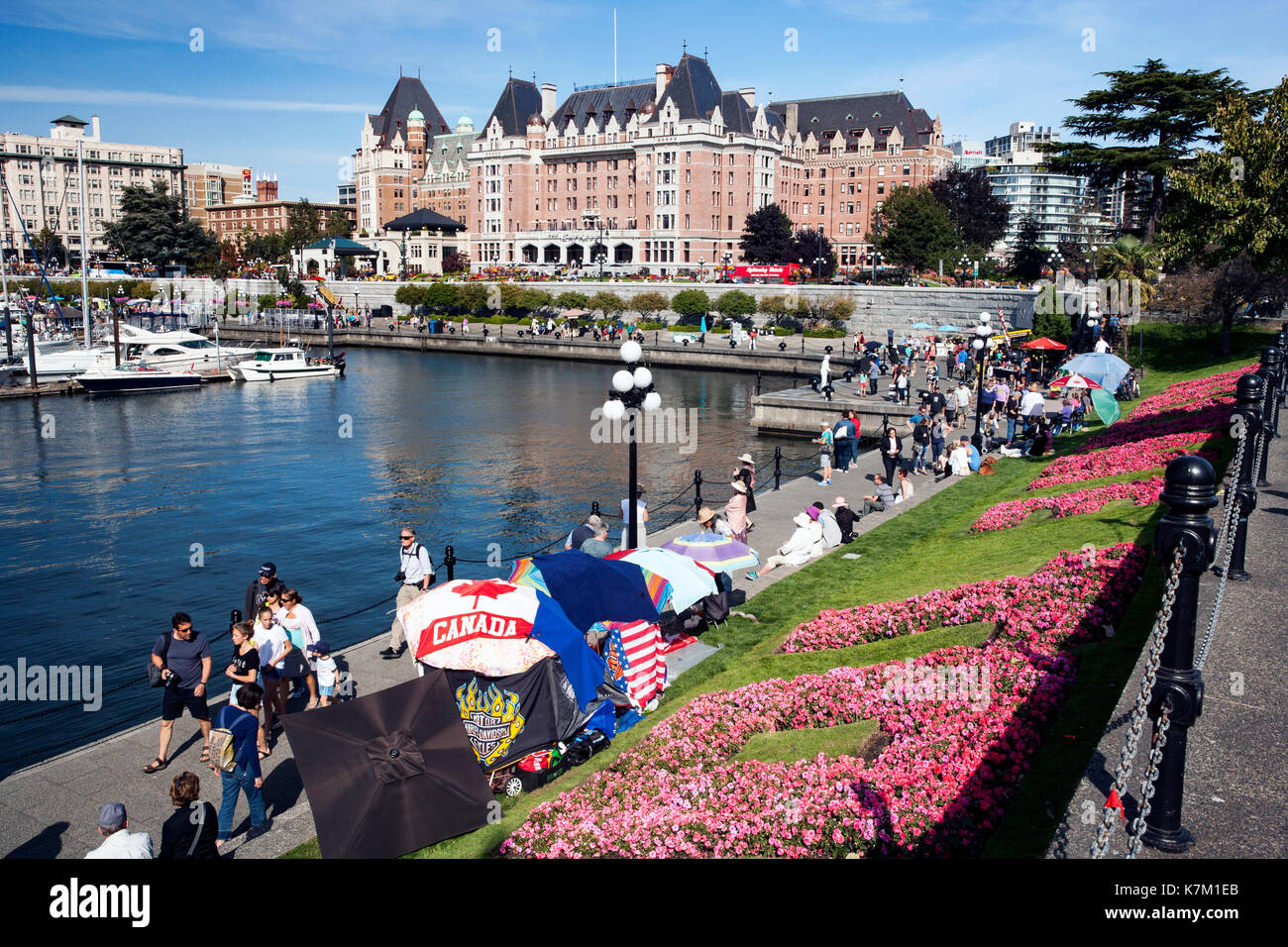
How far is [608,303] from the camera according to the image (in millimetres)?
86250

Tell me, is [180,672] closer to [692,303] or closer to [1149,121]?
[1149,121]

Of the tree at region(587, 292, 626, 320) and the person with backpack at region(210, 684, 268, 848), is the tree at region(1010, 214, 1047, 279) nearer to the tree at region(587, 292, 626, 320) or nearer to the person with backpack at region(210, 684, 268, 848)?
the tree at region(587, 292, 626, 320)

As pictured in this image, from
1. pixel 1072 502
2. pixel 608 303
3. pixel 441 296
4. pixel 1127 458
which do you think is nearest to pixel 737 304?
pixel 608 303

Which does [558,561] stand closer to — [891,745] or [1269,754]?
[891,745]

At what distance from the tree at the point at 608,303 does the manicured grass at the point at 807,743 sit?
7881 cm

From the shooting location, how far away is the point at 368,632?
62.5 ft

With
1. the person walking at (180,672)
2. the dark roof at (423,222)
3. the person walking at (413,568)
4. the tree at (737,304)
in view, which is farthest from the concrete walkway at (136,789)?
the dark roof at (423,222)

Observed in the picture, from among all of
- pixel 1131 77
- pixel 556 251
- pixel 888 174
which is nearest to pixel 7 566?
pixel 1131 77

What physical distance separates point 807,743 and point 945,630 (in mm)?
3009

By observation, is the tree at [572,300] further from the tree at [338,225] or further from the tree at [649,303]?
the tree at [338,225]

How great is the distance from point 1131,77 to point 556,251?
86.6m

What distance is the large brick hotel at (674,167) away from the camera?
111 m

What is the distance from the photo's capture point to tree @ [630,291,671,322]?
83.7m

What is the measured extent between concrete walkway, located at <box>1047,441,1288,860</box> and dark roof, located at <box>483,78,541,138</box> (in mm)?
129788
